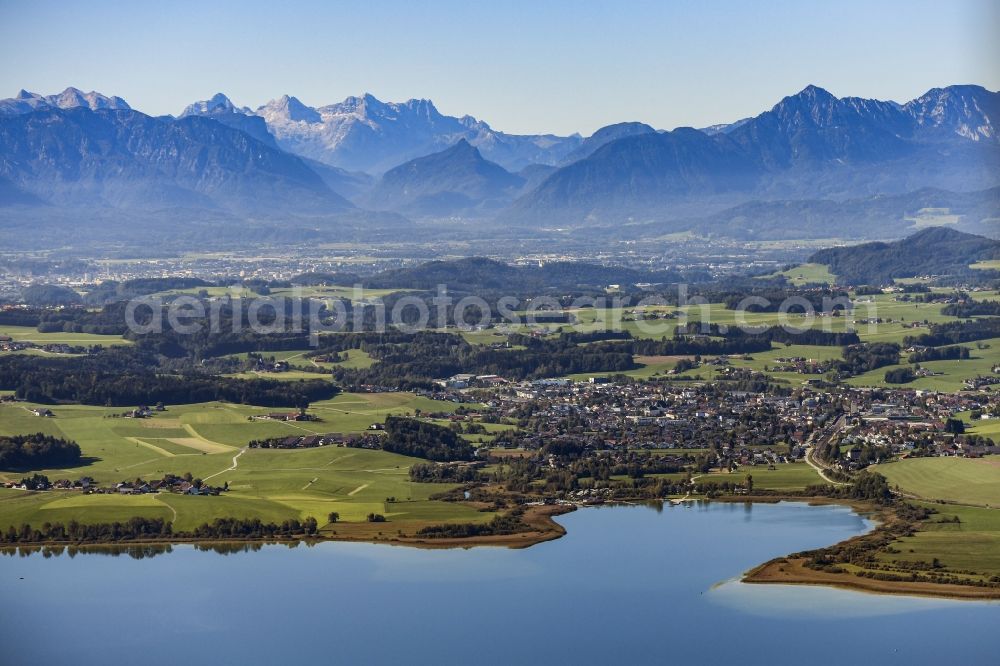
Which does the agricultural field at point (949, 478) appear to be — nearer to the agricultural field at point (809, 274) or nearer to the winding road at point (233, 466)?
the winding road at point (233, 466)

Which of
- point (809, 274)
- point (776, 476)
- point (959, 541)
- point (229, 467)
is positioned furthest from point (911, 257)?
point (959, 541)

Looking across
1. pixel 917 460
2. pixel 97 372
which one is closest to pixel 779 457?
pixel 917 460

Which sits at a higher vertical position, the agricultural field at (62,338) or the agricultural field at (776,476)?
the agricultural field at (62,338)

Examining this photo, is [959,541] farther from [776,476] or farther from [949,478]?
[776,476]

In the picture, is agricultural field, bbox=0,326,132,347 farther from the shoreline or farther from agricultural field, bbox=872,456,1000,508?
agricultural field, bbox=872,456,1000,508

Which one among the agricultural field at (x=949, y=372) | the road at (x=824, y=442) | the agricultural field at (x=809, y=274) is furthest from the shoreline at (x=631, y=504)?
the agricultural field at (x=809, y=274)

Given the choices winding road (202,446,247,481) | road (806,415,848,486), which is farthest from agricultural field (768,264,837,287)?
winding road (202,446,247,481)

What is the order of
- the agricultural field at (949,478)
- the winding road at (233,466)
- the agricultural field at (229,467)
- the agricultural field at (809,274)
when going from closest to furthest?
1. the agricultural field at (229,467)
2. the agricultural field at (949,478)
3. the winding road at (233,466)
4. the agricultural field at (809,274)
